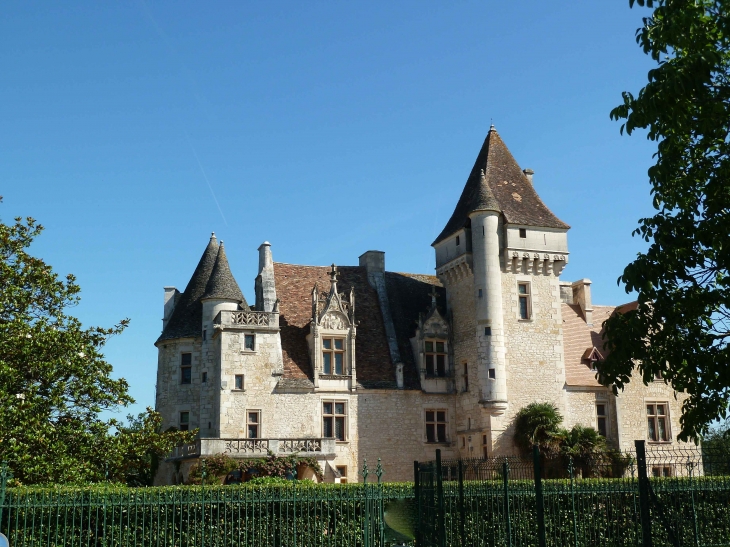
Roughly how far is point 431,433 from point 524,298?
650 centimetres

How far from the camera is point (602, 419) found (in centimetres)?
3166

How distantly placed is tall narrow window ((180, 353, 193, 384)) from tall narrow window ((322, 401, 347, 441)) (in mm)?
5373

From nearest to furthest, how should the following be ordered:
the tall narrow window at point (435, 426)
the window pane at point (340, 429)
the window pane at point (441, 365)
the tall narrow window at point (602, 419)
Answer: the window pane at point (340, 429) → the tall narrow window at point (435, 426) → the tall narrow window at point (602, 419) → the window pane at point (441, 365)

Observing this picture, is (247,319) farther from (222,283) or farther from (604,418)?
(604,418)

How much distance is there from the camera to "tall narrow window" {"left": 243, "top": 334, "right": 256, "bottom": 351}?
96.4ft

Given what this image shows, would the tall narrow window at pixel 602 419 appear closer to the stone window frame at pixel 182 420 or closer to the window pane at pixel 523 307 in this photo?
the window pane at pixel 523 307

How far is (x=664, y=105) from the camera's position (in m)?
8.29

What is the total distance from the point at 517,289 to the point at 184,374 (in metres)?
13.5

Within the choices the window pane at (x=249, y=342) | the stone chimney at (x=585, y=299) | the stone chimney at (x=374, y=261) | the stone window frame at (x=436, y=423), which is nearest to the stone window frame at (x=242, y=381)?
the window pane at (x=249, y=342)

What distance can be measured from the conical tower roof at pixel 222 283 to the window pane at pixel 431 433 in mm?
8617

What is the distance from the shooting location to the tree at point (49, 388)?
17.1 metres

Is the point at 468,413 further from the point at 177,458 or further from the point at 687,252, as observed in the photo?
the point at 687,252

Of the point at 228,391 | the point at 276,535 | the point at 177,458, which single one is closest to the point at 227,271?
the point at 228,391

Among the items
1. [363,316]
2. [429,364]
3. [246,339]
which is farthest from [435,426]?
[246,339]
